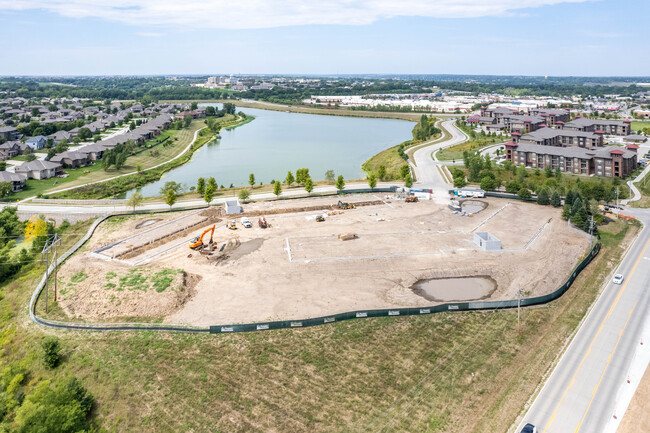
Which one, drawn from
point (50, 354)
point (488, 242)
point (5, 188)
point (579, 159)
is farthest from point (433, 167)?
point (5, 188)

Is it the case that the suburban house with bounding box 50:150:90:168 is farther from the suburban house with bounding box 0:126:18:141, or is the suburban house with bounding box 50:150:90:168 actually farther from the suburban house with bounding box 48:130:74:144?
the suburban house with bounding box 0:126:18:141

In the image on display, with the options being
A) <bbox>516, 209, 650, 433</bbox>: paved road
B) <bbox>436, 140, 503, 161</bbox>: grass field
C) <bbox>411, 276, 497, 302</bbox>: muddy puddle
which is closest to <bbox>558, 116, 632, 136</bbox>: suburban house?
<bbox>436, 140, 503, 161</bbox>: grass field

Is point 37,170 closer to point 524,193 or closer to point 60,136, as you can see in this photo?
point 60,136

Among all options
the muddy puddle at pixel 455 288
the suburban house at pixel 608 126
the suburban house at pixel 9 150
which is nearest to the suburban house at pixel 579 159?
the suburban house at pixel 608 126

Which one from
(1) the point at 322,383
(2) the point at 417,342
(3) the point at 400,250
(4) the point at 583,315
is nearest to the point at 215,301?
(1) the point at 322,383

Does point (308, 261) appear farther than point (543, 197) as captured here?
No

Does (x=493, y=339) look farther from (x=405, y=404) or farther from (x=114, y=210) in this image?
(x=114, y=210)
